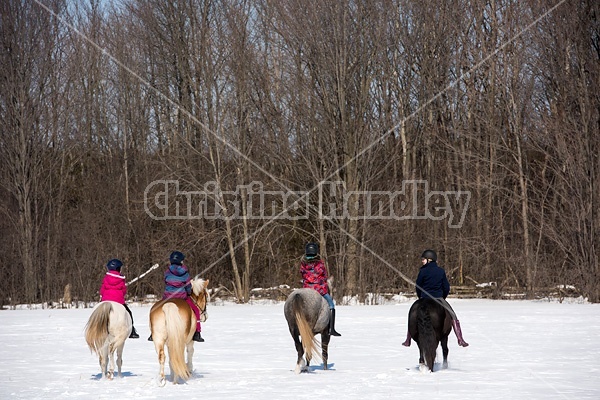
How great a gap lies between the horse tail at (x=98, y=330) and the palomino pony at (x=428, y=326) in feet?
14.5

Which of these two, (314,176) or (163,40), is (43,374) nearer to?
(314,176)

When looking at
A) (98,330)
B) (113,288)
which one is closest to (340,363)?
(113,288)

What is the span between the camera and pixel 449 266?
113 ft

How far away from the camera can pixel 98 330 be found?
1232 centimetres

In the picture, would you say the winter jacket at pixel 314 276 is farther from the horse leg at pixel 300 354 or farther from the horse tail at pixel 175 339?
the horse tail at pixel 175 339

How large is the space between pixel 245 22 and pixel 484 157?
11041mm

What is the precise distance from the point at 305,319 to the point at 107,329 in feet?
9.38

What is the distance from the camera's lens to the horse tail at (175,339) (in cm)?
1168

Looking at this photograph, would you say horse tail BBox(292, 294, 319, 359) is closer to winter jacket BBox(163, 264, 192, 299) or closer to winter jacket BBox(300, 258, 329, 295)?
winter jacket BBox(300, 258, 329, 295)

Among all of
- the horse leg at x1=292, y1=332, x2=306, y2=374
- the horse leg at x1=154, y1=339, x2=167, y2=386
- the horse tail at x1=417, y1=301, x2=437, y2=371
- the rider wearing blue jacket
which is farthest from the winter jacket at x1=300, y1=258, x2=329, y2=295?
the horse leg at x1=154, y1=339, x2=167, y2=386

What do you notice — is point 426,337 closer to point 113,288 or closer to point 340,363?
point 340,363

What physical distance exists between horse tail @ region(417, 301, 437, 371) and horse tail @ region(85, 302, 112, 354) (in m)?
4.50

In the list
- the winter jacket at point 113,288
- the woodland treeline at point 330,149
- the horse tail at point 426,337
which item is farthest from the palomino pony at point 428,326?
the woodland treeline at point 330,149

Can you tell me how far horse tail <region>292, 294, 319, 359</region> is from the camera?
42.2 feet
